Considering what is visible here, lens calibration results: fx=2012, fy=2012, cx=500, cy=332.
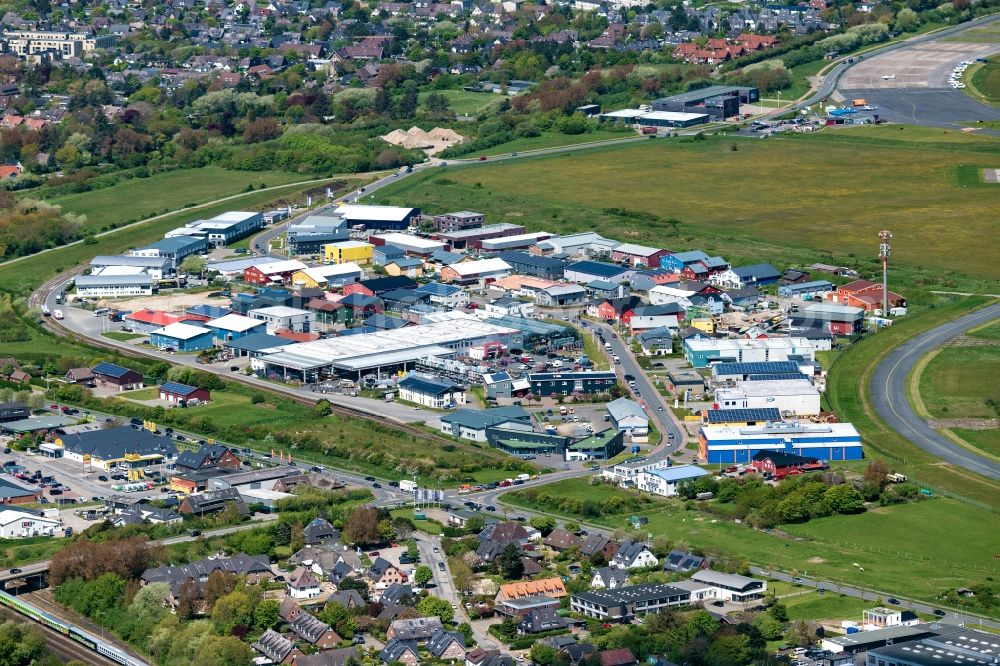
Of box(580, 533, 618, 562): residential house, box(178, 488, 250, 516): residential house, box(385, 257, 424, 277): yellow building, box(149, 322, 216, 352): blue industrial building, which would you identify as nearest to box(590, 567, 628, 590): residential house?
box(580, 533, 618, 562): residential house

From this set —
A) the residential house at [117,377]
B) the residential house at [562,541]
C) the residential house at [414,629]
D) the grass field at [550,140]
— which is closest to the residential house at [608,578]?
the residential house at [562,541]

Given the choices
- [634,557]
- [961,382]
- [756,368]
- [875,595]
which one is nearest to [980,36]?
[961,382]

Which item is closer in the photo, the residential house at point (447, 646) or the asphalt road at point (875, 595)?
the residential house at point (447, 646)

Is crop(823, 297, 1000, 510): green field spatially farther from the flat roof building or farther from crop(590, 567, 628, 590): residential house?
the flat roof building

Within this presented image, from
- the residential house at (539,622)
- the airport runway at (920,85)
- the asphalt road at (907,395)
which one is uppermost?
the airport runway at (920,85)

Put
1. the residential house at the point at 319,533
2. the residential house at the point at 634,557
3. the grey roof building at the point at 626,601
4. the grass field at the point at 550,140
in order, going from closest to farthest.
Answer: the grey roof building at the point at 626,601
the residential house at the point at 634,557
the residential house at the point at 319,533
the grass field at the point at 550,140

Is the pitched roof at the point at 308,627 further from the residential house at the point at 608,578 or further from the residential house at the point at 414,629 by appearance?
the residential house at the point at 608,578

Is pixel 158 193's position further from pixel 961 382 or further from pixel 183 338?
pixel 961 382
